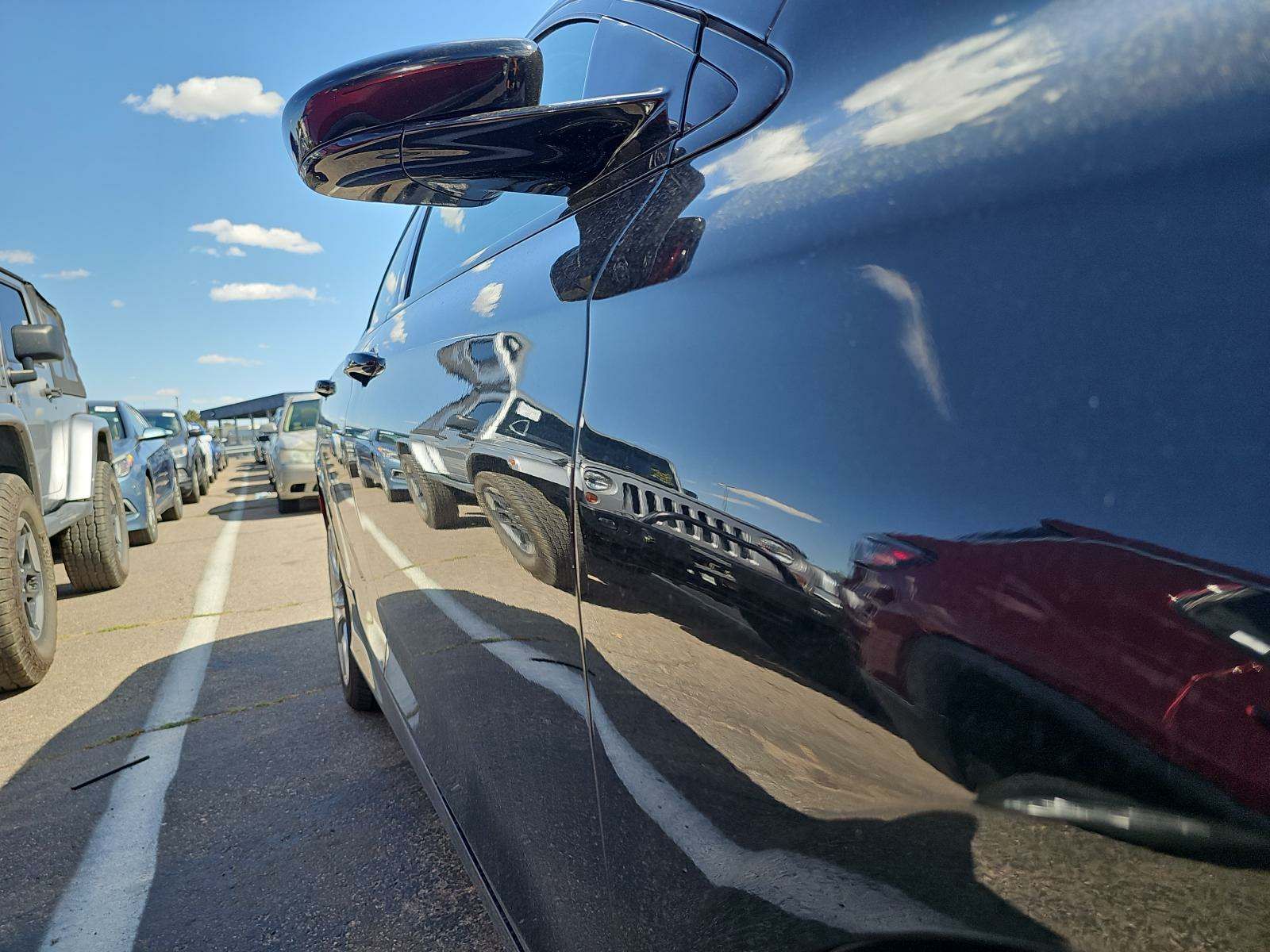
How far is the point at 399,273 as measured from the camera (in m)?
2.85

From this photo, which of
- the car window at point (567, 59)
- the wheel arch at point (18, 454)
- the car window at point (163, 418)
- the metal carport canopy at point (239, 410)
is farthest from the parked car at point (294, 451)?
the metal carport canopy at point (239, 410)

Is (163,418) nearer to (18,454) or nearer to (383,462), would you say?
(18,454)

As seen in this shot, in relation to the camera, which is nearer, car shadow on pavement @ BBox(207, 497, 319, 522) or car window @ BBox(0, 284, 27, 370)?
car window @ BBox(0, 284, 27, 370)

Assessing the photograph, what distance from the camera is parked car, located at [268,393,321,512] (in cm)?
1034

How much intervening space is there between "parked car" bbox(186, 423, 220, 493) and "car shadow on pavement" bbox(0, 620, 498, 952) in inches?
425

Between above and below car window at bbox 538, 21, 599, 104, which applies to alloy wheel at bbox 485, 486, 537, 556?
below

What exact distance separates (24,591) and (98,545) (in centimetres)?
204

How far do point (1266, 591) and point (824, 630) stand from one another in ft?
1.02

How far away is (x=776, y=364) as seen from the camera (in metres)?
0.80

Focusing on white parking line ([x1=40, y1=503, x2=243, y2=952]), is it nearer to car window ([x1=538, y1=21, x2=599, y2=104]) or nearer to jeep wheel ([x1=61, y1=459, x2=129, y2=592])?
car window ([x1=538, y1=21, x2=599, y2=104])

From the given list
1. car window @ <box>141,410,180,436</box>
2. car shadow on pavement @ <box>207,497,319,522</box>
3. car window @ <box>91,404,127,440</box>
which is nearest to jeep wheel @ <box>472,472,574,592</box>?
car window @ <box>91,404,127,440</box>

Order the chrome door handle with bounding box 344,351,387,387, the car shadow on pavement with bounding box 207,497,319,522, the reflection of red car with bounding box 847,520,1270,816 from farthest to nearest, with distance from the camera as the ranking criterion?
the car shadow on pavement with bounding box 207,497,319,522 → the chrome door handle with bounding box 344,351,387,387 → the reflection of red car with bounding box 847,520,1270,816

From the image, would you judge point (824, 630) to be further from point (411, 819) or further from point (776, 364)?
point (411, 819)

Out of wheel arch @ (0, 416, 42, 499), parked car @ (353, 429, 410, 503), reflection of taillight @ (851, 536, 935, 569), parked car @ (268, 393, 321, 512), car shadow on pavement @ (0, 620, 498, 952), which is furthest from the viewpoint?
parked car @ (268, 393, 321, 512)
